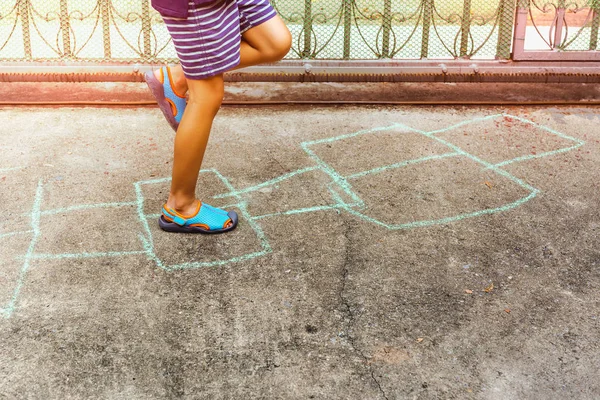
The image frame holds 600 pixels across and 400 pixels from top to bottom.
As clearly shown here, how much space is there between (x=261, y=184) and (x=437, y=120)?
4.45 feet

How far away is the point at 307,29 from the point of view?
4.99m

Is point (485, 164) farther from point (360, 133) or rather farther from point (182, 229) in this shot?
point (182, 229)

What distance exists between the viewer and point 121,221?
298 cm

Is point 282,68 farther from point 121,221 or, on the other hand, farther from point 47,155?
point 121,221

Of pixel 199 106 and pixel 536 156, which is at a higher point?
pixel 199 106

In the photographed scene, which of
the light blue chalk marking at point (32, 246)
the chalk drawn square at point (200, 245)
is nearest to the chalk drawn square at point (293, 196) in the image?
the chalk drawn square at point (200, 245)

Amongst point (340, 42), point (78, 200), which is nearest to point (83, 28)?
point (340, 42)

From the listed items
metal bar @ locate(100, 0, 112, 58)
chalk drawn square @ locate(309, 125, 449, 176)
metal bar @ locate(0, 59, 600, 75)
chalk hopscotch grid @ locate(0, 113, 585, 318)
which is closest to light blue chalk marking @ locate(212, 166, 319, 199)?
chalk hopscotch grid @ locate(0, 113, 585, 318)

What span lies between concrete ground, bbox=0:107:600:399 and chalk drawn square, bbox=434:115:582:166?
0.6 inches

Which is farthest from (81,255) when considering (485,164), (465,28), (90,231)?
(465,28)

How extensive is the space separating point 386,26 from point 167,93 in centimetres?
255

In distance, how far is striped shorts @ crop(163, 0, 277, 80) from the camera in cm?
255

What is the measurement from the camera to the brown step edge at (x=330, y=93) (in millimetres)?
4461

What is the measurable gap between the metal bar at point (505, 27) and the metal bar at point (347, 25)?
106 cm
